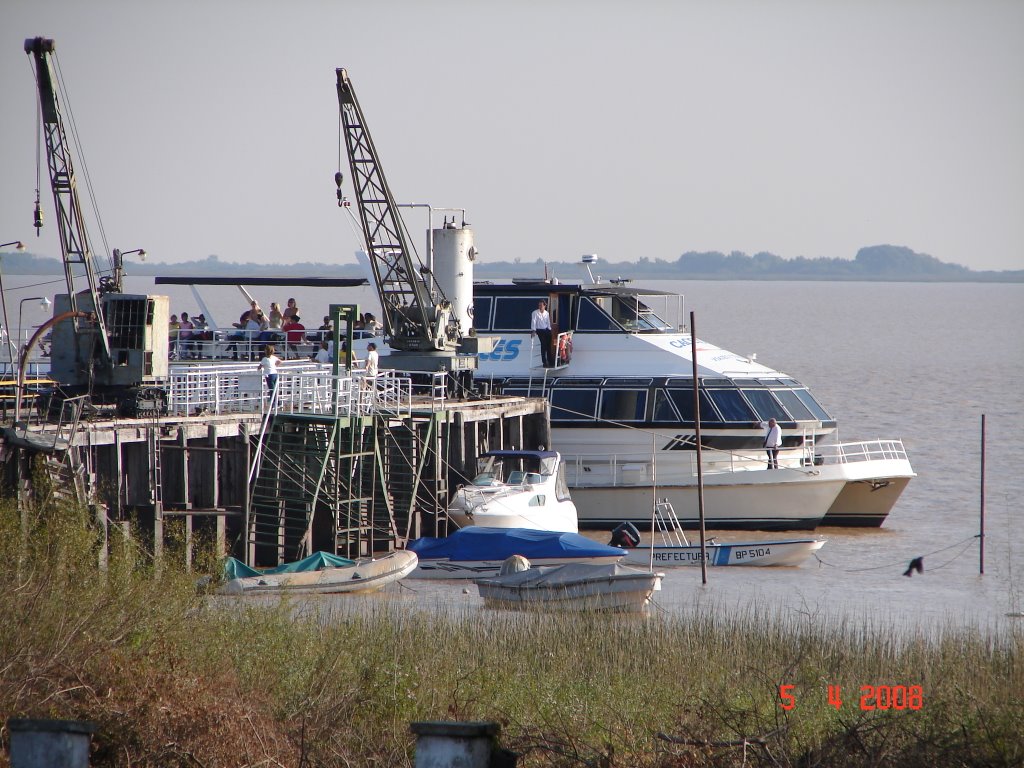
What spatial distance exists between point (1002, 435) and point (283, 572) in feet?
126

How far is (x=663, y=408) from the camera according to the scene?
33.3 meters

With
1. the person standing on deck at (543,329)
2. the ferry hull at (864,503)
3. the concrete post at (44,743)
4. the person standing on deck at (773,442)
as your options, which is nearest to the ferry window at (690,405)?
the person standing on deck at (773,442)

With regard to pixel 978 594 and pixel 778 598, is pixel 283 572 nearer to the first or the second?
pixel 778 598

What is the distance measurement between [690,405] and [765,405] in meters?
1.71

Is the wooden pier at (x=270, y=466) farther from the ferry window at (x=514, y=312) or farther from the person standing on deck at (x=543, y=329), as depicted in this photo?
the ferry window at (x=514, y=312)

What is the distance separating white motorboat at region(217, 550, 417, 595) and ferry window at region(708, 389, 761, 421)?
1095cm

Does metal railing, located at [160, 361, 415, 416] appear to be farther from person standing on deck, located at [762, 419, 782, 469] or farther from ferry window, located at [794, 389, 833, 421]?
ferry window, located at [794, 389, 833, 421]

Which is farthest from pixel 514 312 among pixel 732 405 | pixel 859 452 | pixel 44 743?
pixel 44 743

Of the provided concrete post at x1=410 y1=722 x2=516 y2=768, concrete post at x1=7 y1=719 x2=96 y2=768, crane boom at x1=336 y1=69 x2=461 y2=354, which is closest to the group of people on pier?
crane boom at x1=336 y1=69 x2=461 y2=354

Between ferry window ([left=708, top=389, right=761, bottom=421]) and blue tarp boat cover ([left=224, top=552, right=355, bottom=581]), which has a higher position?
ferry window ([left=708, top=389, right=761, bottom=421])

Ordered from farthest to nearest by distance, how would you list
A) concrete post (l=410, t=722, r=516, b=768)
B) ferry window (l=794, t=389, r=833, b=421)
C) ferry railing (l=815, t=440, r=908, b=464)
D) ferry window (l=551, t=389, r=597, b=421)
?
ferry window (l=551, t=389, r=597, b=421) < ferry window (l=794, t=389, r=833, b=421) < ferry railing (l=815, t=440, r=908, b=464) < concrete post (l=410, t=722, r=516, b=768)

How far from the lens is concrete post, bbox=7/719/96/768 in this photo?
1055cm

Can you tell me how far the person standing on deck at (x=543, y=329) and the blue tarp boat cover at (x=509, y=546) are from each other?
9.38 metres
